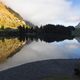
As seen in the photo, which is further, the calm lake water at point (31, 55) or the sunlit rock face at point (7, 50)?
the sunlit rock face at point (7, 50)

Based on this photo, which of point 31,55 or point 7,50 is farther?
point 7,50

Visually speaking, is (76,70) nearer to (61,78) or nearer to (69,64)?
(61,78)

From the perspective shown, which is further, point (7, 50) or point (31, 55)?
point (7, 50)

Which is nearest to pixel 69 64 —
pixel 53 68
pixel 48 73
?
pixel 53 68

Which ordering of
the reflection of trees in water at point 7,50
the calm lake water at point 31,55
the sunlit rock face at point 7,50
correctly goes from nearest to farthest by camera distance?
the calm lake water at point 31,55
the sunlit rock face at point 7,50
the reflection of trees in water at point 7,50

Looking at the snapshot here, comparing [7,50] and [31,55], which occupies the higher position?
[31,55]

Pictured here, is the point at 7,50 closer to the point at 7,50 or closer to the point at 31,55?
the point at 7,50

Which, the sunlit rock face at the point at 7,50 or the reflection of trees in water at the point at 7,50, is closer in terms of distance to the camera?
the sunlit rock face at the point at 7,50

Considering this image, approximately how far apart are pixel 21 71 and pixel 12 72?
127 centimetres

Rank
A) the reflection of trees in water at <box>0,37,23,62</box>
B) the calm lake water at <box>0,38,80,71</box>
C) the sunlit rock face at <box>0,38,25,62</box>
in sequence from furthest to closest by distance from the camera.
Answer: the reflection of trees in water at <box>0,37,23,62</box> < the sunlit rock face at <box>0,38,25,62</box> < the calm lake water at <box>0,38,80,71</box>

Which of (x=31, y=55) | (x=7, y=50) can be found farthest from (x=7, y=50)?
(x=31, y=55)

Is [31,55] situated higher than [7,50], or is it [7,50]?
[31,55]

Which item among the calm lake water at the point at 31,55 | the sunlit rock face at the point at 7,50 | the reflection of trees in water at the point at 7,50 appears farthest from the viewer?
the reflection of trees in water at the point at 7,50

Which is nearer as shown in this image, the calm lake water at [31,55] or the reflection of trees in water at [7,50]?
the calm lake water at [31,55]
